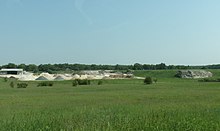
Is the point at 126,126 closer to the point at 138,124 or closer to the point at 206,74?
the point at 138,124

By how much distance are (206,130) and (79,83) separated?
301 ft

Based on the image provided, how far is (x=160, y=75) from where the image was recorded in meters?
188

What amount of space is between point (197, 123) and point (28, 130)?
778 centimetres

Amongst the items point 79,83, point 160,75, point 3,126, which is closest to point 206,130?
point 3,126

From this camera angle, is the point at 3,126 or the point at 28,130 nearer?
the point at 28,130

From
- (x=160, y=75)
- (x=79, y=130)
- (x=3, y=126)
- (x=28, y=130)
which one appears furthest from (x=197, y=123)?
(x=160, y=75)

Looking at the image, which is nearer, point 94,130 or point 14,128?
point 94,130

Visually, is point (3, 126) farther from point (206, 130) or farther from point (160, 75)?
point (160, 75)

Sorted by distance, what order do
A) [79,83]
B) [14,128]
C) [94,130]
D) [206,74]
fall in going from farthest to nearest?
[206,74] → [79,83] → [14,128] → [94,130]

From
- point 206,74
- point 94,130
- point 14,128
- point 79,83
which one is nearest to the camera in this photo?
point 94,130

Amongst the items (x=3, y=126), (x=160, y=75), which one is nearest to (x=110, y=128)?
(x=3, y=126)

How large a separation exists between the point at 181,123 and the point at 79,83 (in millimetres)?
90042

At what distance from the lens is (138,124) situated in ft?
63.6

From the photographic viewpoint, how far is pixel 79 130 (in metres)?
17.6
